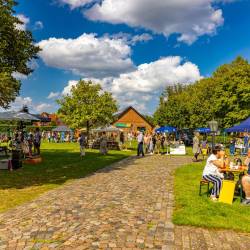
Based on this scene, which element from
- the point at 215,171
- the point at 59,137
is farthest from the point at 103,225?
the point at 59,137

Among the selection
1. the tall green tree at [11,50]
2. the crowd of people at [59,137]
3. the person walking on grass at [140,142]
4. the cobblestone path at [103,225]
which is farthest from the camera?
the crowd of people at [59,137]

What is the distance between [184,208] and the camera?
877 centimetres

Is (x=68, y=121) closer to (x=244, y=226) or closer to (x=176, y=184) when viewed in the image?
(x=176, y=184)

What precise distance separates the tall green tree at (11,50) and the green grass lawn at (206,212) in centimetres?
679

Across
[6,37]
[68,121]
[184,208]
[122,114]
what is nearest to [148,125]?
[122,114]

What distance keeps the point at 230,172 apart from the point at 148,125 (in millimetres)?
70521

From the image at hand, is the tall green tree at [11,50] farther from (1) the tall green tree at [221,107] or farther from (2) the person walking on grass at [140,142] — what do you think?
(1) the tall green tree at [221,107]

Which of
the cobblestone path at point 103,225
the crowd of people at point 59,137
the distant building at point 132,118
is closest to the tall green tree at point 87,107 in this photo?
the crowd of people at point 59,137

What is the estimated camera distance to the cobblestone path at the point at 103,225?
608 centimetres

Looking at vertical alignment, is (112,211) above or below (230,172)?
below

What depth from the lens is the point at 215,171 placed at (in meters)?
10.3

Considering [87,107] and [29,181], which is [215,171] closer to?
[29,181]

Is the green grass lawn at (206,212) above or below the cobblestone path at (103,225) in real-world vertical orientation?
above

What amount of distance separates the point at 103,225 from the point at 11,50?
11.2 meters
